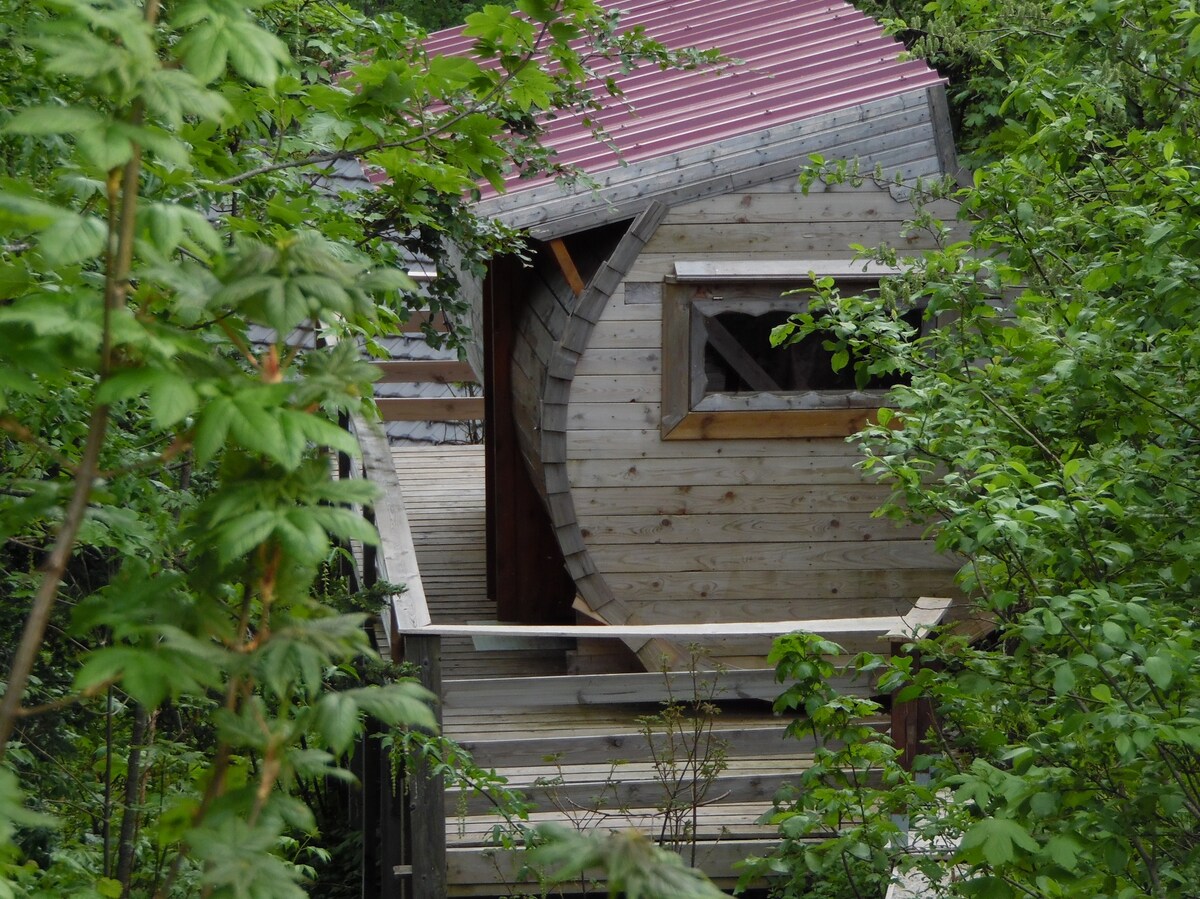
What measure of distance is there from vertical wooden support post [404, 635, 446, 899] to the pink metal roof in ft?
10.1

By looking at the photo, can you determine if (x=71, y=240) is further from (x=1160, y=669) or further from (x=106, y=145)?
(x=1160, y=669)

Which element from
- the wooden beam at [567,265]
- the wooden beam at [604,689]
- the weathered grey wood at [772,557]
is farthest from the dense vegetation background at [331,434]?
the weathered grey wood at [772,557]

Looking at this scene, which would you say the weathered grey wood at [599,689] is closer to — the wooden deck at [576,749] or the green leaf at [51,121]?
the wooden deck at [576,749]

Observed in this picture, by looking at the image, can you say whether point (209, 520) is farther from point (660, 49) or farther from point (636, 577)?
point (636, 577)

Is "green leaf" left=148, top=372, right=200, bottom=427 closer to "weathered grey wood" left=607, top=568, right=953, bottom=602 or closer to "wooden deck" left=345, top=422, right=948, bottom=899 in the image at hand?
"wooden deck" left=345, top=422, right=948, bottom=899

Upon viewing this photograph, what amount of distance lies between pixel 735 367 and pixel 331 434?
6.09 meters

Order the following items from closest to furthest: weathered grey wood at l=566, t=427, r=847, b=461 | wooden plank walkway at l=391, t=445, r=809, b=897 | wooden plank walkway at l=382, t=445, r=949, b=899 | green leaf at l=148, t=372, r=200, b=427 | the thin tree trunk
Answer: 1. green leaf at l=148, t=372, r=200, b=427
2. the thin tree trunk
3. wooden plank walkway at l=382, t=445, r=949, b=899
4. wooden plank walkway at l=391, t=445, r=809, b=897
5. weathered grey wood at l=566, t=427, r=847, b=461

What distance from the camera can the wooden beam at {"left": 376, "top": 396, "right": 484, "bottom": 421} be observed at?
1126 cm

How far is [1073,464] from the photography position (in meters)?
3.47

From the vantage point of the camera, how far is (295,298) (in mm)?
1490

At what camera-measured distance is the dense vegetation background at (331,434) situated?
148cm

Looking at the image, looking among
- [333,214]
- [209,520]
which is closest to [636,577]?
[333,214]

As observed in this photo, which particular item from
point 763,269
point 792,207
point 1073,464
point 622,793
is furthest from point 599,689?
point 1073,464

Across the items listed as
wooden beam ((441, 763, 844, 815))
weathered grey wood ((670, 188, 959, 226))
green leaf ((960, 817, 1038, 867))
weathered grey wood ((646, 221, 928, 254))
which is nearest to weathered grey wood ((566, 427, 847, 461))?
weathered grey wood ((646, 221, 928, 254))
